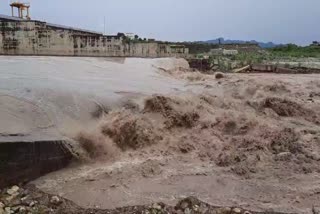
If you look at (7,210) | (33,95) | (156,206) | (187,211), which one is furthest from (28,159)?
(187,211)

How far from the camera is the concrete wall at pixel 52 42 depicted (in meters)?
15.5

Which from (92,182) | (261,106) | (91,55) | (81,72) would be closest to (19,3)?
(91,55)

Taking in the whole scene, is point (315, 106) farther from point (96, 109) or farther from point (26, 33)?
point (26, 33)

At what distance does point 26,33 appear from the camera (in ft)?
51.7

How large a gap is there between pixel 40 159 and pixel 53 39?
37.8 feet

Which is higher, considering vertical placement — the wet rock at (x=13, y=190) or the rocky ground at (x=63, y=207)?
the wet rock at (x=13, y=190)

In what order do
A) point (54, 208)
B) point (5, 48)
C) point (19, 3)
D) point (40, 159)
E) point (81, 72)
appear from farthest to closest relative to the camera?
point (19, 3), point (5, 48), point (81, 72), point (40, 159), point (54, 208)

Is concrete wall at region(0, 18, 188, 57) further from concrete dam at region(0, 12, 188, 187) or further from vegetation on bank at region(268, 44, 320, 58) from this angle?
vegetation on bank at region(268, 44, 320, 58)

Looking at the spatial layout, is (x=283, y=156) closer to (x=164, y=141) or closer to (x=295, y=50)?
(x=164, y=141)

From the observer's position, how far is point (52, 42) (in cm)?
1627

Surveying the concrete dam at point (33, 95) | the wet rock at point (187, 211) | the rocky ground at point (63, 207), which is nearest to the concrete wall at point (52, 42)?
the concrete dam at point (33, 95)

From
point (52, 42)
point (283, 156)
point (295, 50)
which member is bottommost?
point (283, 156)

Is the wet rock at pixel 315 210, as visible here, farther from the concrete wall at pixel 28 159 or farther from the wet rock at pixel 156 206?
the concrete wall at pixel 28 159

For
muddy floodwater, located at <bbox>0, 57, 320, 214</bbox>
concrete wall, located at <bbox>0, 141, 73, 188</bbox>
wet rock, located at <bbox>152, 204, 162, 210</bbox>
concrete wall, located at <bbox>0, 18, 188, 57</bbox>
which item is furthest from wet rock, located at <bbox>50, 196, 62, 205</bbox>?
concrete wall, located at <bbox>0, 18, 188, 57</bbox>
